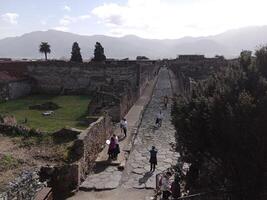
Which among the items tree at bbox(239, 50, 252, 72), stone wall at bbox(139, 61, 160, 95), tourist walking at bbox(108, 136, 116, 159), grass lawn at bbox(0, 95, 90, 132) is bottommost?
grass lawn at bbox(0, 95, 90, 132)

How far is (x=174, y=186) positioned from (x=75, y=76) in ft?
108

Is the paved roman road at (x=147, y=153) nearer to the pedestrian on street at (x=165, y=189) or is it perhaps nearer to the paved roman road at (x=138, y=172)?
the paved roman road at (x=138, y=172)

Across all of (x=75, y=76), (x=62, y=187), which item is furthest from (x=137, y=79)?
(x=62, y=187)

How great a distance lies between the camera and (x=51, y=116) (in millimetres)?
31047

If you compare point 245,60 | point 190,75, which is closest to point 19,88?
point 190,75

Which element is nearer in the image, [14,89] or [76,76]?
[14,89]

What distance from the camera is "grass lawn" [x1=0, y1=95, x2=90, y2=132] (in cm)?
2631

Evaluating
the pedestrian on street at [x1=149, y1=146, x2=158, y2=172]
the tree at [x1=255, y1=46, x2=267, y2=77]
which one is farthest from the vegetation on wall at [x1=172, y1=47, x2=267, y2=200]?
the pedestrian on street at [x1=149, y1=146, x2=158, y2=172]

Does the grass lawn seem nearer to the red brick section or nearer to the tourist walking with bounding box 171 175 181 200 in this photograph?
the red brick section

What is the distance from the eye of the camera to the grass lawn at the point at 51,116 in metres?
26.3

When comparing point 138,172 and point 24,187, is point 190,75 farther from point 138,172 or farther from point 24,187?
point 24,187

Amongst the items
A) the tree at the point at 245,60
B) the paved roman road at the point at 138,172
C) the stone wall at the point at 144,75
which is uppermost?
the tree at the point at 245,60

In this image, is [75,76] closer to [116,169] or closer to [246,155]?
[116,169]

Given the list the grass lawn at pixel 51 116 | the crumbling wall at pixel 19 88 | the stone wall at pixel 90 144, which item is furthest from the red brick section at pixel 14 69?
the stone wall at pixel 90 144
